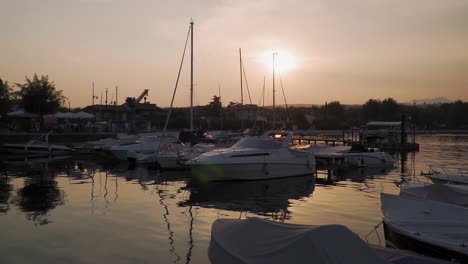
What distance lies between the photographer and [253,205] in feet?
63.9

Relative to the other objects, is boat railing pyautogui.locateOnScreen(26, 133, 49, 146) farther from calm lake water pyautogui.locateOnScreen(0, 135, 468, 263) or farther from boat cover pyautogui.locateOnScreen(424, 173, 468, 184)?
boat cover pyautogui.locateOnScreen(424, 173, 468, 184)

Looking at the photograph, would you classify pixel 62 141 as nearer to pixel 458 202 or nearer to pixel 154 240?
pixel 154 240

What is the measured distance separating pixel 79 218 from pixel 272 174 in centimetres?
1326

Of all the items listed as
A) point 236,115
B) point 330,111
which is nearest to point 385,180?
point 236,115

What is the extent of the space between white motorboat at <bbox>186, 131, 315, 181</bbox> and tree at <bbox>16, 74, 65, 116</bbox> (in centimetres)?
4005

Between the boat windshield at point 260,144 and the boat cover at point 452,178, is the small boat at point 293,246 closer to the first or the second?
the boat cover at point 452,178

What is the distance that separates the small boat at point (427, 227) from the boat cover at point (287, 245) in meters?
3.41

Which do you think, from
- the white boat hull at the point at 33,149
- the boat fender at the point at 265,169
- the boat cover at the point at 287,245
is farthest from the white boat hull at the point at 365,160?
the boat cover at the point at 287,245

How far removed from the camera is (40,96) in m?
59.2

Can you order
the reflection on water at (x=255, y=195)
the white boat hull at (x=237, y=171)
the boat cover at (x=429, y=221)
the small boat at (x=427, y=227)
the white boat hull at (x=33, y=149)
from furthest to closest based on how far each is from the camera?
the white boat hull at (x=33, y=149) < the white boat hull at (x=237, y=171) < the reflection on water at (x=255, y=195) < the boat cover at (x=429, y=221) < the small boat at (x=427, y=227)

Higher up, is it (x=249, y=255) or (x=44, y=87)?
(x=44, y=87)

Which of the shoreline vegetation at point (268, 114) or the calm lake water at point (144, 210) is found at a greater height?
the shoreline vegetation at point (268, 114)

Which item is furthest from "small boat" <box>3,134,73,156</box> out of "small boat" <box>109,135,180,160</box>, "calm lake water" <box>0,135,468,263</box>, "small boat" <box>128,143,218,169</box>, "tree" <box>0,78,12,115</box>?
"tree" <box>0,78,12,115</box>

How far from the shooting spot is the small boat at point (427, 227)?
1009cm
